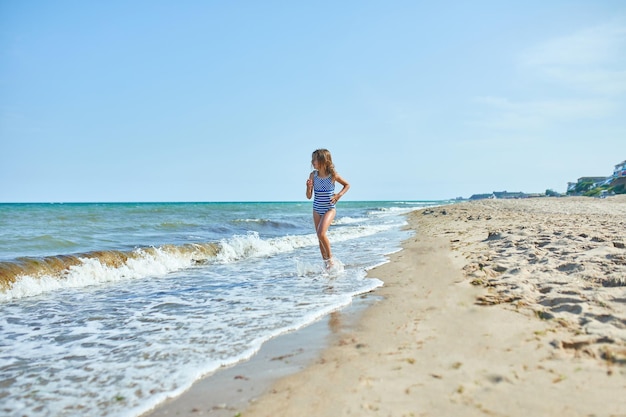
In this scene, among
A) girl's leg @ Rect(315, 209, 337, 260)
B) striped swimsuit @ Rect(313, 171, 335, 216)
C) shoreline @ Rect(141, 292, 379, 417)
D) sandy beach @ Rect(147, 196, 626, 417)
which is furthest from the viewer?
striped swimsuit @ Rect(313, 171, 335, 216)

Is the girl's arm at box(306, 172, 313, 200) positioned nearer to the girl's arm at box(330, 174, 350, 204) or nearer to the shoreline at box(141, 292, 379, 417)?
the girl's arm at box(330, 174, 350, 204)

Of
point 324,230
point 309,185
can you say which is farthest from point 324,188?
point 324,230

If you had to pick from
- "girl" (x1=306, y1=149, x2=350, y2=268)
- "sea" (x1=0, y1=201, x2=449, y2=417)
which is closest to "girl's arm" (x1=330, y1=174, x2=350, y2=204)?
"girl" (x1=306, y1=149, x2=350, y2=268)

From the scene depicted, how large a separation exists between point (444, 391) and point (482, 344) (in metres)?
0.89

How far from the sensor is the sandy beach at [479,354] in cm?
224

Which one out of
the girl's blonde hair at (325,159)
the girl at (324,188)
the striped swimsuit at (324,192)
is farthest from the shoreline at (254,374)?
the girl's blonde hair at (325,159)

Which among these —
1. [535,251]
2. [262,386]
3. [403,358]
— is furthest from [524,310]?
[535,251]

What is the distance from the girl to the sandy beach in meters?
2.45

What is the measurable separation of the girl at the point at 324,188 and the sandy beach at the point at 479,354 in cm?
245

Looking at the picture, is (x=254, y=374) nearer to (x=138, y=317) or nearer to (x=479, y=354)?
(x=479, y=354)

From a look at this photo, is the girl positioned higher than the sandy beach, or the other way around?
the girl

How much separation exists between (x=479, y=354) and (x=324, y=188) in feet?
16.9

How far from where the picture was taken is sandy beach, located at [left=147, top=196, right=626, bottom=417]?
2.24m

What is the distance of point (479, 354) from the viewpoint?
2.89m
